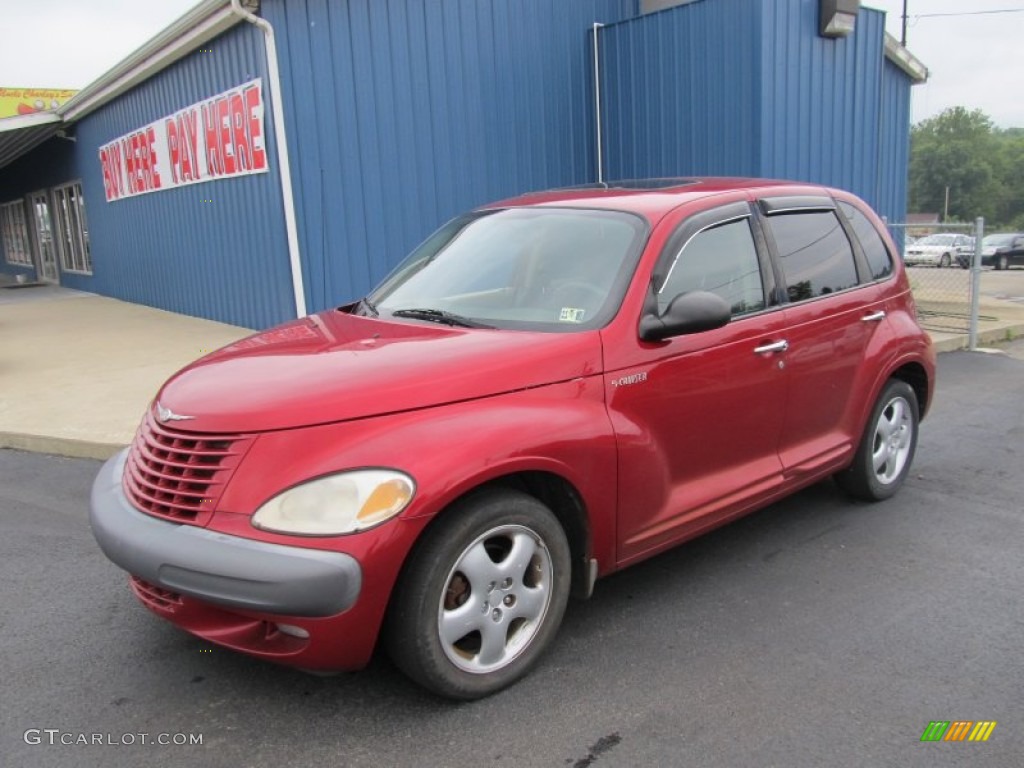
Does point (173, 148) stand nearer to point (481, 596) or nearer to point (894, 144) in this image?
point (894, 144)

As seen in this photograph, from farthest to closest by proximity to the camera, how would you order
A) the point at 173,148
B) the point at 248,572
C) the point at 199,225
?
the point at 173,148
the point at 199,225
the point at 248,572

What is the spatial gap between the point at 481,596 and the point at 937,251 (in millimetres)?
34226

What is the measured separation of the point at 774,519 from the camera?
4609mm

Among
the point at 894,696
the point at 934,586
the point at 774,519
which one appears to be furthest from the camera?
the point at 774,519

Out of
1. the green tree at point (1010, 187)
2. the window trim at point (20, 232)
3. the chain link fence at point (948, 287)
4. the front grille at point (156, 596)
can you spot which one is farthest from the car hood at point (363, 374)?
the green tree at point (1010, 187)

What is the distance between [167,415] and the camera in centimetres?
290

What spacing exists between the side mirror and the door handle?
1.68 feet

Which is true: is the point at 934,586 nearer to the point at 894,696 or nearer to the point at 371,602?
the point at 894,696

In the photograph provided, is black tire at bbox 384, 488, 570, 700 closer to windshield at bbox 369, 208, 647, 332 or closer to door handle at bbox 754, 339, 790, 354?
windshield at bbox 369, 208, 647, 332

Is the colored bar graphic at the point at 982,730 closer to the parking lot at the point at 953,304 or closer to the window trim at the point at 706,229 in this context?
the window trim at the point at 706,229

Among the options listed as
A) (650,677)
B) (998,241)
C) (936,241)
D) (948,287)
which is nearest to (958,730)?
(650,677)

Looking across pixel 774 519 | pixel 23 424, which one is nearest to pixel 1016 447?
pixel 774 519

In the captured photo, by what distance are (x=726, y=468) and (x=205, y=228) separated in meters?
10.3

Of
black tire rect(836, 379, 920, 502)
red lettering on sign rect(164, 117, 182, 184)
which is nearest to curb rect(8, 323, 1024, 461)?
black tire rect(836, 379, 920, 502)
